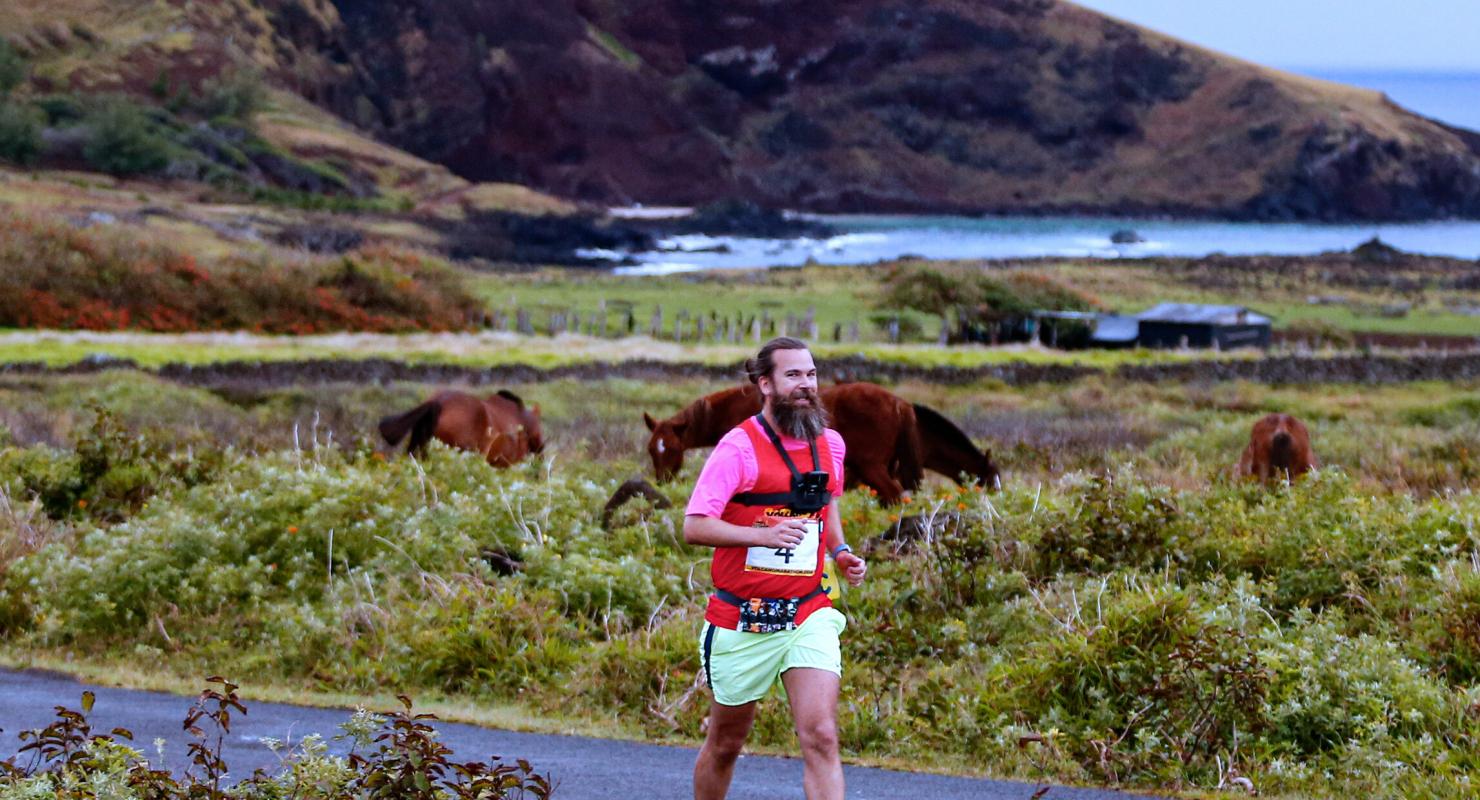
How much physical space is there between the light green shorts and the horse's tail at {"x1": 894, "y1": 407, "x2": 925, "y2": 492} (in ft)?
31.2

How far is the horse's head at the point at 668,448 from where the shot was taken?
53.4 ft

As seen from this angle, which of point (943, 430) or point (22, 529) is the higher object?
point (943, 430)

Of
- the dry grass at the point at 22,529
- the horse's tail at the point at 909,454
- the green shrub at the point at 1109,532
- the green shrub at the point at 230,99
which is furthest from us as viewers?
the green shrub at the point at 230,99

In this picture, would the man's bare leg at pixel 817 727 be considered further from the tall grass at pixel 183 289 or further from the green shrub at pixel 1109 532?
the tall grass at pixel 183 289

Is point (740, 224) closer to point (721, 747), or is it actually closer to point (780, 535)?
point (721, 747)

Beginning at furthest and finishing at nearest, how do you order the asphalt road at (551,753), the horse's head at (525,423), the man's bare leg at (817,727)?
the horse's head at (525,423), the asphalt road at (551,753), the man's bare leg at (817,727)

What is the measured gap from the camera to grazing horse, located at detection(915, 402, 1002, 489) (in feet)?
54.5

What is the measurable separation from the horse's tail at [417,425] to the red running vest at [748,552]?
37.0 ft

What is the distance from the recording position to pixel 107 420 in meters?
17.0

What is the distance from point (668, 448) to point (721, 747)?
32.8 ft

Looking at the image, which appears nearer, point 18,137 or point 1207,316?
point 1207,316

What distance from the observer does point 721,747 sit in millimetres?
6406

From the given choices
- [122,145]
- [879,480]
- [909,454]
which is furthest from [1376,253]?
[879,480]

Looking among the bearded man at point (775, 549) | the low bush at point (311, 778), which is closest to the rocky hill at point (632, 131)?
the low bush at point (311, 778)
